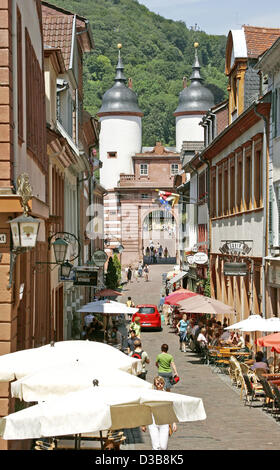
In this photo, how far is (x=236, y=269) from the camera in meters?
27.5

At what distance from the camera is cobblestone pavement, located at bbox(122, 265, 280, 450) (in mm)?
14852

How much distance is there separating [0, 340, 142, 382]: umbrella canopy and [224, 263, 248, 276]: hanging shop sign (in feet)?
46.7

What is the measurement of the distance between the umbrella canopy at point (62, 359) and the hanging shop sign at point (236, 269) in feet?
46.7

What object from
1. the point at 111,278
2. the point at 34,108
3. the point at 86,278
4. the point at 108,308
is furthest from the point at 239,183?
the point at 111,278

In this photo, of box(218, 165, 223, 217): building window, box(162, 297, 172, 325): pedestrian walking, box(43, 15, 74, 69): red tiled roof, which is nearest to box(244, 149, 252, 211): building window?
box(218, 165, 223, 217): building window

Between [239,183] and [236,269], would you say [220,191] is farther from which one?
[236,269]

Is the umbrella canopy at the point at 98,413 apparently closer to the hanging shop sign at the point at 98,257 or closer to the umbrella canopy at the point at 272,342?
the umbrella canopy at the point at 272,342

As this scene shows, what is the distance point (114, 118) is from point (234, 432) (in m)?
76.8

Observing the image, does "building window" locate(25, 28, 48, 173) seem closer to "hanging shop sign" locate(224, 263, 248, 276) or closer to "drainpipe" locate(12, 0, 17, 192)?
"drainpipe" locate(12, 0, 17, 192)

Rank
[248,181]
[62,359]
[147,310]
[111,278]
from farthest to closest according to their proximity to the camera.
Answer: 1. [111,278]
2. [147,310]
3. [248,181]
4. [62,359]

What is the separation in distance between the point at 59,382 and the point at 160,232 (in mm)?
80760

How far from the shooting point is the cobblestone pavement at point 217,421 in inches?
585
